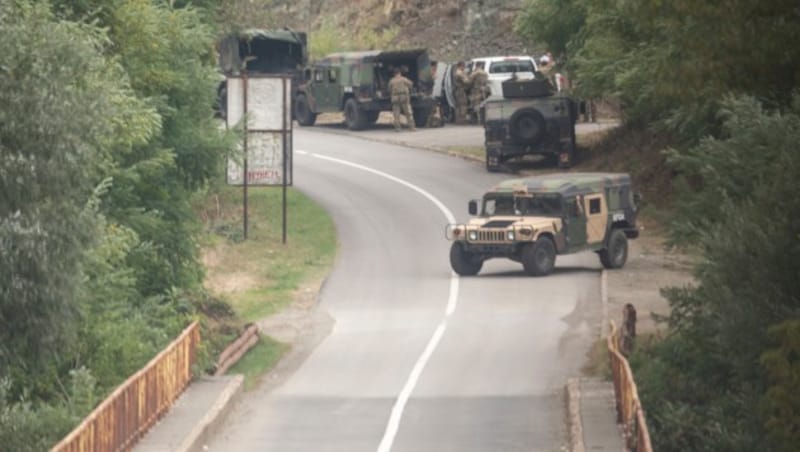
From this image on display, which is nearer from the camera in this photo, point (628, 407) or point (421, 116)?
point (628, 407)

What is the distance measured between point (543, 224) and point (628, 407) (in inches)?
586

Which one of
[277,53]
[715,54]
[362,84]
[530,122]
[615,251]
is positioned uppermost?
[715,54]

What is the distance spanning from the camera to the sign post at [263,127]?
39.5 meters

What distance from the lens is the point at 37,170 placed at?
1828 cm

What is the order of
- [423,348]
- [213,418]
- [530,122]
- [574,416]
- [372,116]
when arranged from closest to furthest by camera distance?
1. [213,418]
2. [574,416]
3. [423,348]
4. [530,122]
5. [372,116]

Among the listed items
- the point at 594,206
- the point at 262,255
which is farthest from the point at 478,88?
the point at 594,206

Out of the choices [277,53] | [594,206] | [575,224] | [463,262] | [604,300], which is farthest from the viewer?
[277,53]

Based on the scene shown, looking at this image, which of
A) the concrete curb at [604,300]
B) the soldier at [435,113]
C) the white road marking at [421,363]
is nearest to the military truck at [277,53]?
the soldier at [435,113]

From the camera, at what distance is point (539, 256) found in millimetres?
36938

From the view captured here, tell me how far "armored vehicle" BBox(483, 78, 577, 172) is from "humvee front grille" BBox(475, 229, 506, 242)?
13.1 m

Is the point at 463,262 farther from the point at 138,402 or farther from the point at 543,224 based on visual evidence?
the point at 138,402

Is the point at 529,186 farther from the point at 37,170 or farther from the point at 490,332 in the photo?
the point at 37,170

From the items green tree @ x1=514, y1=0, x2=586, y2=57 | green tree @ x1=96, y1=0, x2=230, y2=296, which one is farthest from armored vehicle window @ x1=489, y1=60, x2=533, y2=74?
green tree @ x1=96, y1=0, x2=230, y2=296

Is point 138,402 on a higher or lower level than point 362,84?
lower
